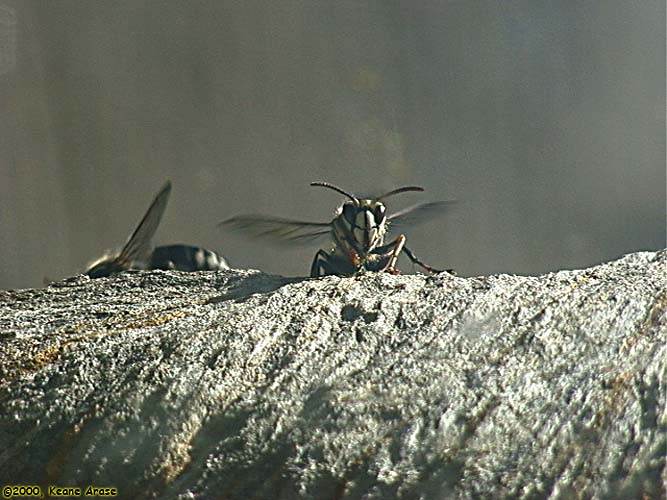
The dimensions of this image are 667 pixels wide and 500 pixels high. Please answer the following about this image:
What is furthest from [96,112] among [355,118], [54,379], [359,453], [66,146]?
[359,453]

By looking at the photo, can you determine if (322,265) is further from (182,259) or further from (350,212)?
(182,259)

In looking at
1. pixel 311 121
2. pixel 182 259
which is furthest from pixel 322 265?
pixel 311 121

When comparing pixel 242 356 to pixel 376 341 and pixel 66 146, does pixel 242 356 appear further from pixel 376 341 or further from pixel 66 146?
pixel 66 146

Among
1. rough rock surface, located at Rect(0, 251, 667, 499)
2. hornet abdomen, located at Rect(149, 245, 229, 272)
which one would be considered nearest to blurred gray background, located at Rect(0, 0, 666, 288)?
hornet abdomen, located at Rect(149, 245, 229, 272)

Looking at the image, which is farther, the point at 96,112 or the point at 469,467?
the point at 96,112

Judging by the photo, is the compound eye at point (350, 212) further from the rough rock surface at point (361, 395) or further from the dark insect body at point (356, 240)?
the rough rock surface at point (361, 395)

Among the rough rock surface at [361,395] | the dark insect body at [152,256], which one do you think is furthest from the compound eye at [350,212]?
the rough rock surface at [361,395]
